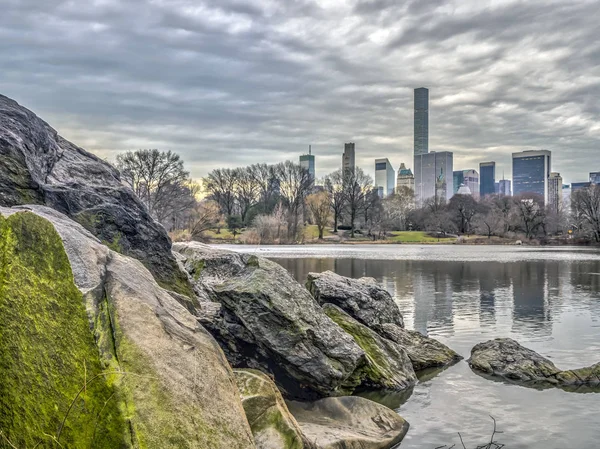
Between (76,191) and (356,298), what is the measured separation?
6.48m

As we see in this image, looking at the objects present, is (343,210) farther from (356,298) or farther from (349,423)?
(349,423)

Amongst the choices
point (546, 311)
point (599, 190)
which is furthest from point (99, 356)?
point (599, 190)

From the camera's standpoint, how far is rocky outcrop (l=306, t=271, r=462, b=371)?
11203 millimetres

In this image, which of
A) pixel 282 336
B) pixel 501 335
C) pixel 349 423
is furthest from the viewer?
pixel 501 335

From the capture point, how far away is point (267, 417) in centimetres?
568

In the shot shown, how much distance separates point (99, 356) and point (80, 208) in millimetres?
4844

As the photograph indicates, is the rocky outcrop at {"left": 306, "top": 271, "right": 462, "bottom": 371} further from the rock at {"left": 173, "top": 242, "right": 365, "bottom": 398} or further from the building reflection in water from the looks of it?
the rock at {"left": 173, "top": 242, "right": 365, "bottom": 398}

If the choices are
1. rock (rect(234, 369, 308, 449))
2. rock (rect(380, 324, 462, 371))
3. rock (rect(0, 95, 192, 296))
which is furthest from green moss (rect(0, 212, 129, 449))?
rock (rect(380, 324, 462, 371))

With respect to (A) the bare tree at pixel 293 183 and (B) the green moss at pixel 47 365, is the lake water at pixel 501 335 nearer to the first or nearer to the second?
(B) the green moss at pixel 47 365

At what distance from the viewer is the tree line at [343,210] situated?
7712 centimetres

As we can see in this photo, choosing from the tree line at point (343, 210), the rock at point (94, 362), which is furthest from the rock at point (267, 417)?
the tree line at point (343, 210)

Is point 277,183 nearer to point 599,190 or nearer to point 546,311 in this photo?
point 599,190

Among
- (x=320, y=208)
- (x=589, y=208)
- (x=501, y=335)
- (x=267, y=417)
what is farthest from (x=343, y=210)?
(x=267, y=417)

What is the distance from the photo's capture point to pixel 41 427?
3.84 m
